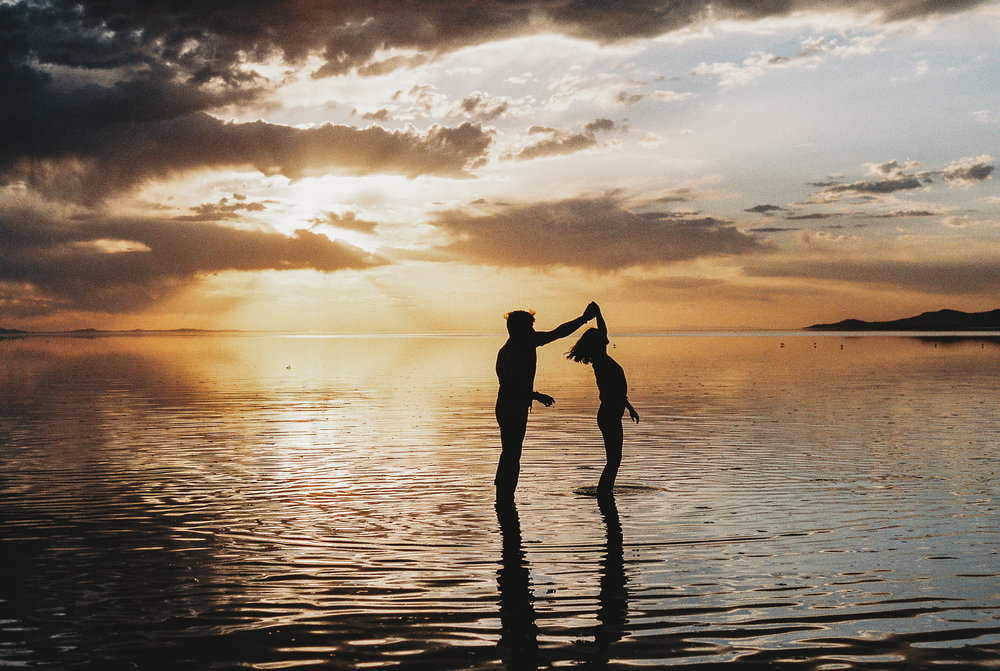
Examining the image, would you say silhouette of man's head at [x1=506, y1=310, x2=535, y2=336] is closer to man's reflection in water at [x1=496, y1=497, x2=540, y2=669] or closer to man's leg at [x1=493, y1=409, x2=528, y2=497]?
man's leg at [x1=493, y1=409, x2=528, y2=497]

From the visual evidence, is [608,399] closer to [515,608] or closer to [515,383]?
[515,383]

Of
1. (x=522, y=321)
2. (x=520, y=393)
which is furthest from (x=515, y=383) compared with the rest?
(x=522, y=321)

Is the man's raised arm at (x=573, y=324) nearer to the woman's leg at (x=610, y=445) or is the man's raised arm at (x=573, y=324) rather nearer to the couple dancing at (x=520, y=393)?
the couple dancing at (x=520, y=393)

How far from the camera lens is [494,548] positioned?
1115 centimetres

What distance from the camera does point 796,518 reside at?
42.4ft

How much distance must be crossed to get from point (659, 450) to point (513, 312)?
336 inches

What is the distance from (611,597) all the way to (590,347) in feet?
21.1

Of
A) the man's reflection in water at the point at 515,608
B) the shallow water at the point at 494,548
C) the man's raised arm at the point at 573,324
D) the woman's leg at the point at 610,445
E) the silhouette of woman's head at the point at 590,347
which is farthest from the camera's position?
the silhouette of woman's head at the point at 590,347

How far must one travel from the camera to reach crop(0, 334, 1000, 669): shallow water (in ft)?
25.2

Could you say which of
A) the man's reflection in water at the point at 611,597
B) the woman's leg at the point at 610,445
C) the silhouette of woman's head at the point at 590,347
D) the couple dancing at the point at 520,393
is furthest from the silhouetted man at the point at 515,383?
the man's reflection in water at the point at 611,597

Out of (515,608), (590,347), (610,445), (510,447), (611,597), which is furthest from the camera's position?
(590,347)

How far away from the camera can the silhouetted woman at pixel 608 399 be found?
14.7 metres

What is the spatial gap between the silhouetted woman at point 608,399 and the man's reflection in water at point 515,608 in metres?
2.75

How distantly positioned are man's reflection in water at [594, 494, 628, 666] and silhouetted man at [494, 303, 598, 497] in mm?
1746
